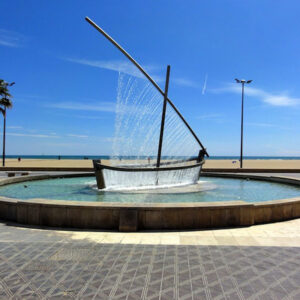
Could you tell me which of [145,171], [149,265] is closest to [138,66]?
[145,171]

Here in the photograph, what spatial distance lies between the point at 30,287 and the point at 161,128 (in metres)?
12.7

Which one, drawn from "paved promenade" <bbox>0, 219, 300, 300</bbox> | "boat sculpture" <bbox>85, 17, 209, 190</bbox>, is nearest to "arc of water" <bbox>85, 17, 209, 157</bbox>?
"boat sculpture" <bbox>85, 17, 209, 190</bbox>

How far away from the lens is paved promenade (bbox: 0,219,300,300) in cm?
384

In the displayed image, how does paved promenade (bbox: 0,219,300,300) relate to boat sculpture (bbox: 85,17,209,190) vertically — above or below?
below

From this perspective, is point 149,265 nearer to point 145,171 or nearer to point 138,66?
point 145,171

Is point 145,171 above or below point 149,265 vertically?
above

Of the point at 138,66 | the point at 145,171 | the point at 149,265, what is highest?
the point at 138,66

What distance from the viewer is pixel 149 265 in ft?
15.5

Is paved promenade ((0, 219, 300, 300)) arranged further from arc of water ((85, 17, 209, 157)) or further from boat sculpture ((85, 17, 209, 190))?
arc of water ((85, 17, 209, 157))

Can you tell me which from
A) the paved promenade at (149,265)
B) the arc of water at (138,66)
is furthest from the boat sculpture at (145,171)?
the paved promenade at (149,265)

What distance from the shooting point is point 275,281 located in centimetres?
414

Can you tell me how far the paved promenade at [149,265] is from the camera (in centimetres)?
384

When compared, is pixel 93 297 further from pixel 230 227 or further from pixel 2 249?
pixel 230 227

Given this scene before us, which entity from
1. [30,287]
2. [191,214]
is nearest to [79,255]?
[30,287]
